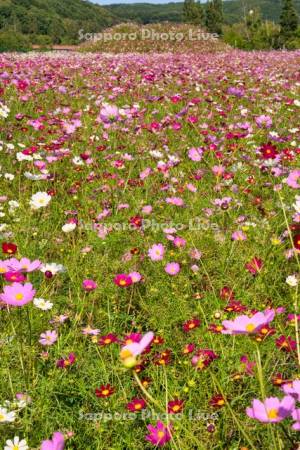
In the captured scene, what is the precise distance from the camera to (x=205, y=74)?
27.1ft

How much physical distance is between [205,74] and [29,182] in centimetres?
566

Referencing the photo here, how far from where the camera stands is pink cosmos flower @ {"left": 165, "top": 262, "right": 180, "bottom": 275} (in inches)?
85.0

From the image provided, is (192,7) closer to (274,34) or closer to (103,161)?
(274,34)

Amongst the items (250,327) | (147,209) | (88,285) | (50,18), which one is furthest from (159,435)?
(50,18)

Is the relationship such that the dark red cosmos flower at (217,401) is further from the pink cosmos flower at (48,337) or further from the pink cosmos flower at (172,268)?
the pink cosmos flower at (172,268)

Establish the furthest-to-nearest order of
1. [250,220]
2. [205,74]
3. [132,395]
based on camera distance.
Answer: [205,74]
[250,220]
[132,395]

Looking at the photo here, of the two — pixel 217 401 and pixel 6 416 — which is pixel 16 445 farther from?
pixel 217 401

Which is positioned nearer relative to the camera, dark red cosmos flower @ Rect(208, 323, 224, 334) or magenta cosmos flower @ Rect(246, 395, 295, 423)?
magenta cosmos flower @ Rect(246, 395, 295, 423)

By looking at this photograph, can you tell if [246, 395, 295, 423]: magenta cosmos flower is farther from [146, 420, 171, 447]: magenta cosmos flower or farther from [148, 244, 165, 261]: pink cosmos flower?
[148, 244, 165, 261]: pink cosmos flower

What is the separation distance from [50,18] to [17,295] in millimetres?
120067

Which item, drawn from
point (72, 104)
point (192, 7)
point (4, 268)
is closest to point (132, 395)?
point (4, 268)

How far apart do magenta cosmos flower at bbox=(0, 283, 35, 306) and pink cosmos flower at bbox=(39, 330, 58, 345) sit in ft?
1.28

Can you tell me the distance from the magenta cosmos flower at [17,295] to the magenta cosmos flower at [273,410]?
2.39ft


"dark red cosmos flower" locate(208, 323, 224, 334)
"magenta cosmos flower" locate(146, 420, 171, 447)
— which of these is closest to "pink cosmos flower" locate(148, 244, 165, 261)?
"dark red cosmos flower" locate(208, 323, 224, 334)
